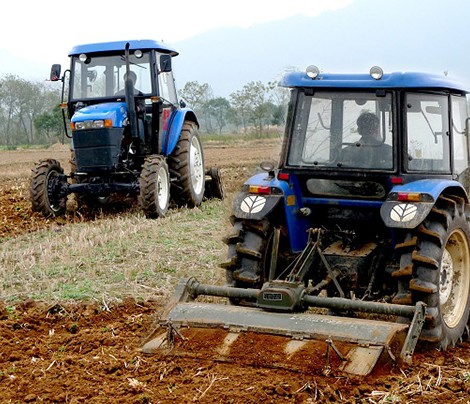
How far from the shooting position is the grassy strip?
7.11 meters

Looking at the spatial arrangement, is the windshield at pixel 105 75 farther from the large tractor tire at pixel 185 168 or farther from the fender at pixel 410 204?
the fender at pixel 410 204

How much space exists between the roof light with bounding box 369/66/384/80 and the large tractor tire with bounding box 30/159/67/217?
7.09 metres

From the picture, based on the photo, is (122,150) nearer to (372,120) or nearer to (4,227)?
(4,227)

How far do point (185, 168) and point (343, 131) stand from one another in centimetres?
660

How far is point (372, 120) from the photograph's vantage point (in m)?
5.66

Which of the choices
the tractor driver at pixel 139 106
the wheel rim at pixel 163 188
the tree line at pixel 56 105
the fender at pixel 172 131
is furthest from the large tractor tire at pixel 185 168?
the tree line at pixel 56 105

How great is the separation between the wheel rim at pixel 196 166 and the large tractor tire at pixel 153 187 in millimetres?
1352

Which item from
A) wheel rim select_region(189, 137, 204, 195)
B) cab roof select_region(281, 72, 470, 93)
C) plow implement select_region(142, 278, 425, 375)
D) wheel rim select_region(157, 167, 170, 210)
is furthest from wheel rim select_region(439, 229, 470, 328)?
wheel rim select_region(189, 137, 204, 195)

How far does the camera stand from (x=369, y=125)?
567cm

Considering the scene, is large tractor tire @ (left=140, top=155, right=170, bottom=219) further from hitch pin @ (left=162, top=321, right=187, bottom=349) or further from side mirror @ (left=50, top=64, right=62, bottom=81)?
hitch pin @ (left=162, top=321, right=187, bottom=349)

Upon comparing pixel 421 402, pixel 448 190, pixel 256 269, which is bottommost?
pixel 421 402

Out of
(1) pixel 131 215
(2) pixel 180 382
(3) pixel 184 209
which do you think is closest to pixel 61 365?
(2) pixel 180 382

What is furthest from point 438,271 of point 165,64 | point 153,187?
point 165,64

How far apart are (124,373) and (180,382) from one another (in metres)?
0.41
